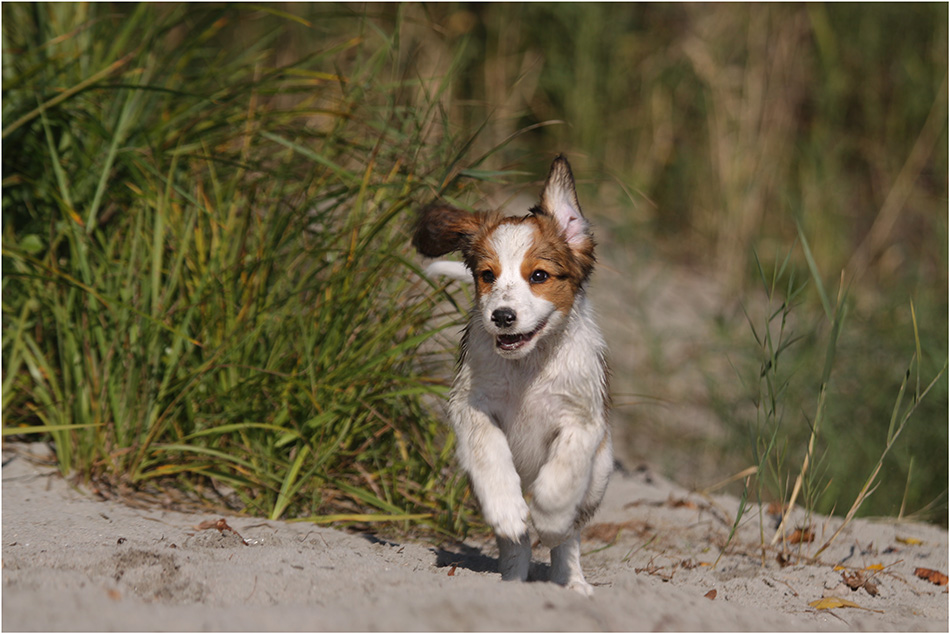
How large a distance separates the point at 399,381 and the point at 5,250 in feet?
6.38

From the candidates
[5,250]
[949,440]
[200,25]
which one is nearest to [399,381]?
[5,250]

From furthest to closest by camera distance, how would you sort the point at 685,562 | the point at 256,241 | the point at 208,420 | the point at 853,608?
the point at 256,241
the point at 208,420
the point at 685,562
the point at 853,608

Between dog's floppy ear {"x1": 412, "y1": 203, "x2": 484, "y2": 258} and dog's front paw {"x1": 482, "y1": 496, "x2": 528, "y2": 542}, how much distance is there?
1079 millimetres

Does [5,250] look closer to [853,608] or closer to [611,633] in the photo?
[611,633]

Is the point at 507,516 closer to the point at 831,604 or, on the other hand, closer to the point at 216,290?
the point at 831,604

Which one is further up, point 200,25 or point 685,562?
point 200,25

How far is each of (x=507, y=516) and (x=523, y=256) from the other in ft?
2.97

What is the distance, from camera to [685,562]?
411 centimetres

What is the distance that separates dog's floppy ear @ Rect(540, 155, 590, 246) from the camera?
3.68 m

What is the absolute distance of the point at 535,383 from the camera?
3.57m

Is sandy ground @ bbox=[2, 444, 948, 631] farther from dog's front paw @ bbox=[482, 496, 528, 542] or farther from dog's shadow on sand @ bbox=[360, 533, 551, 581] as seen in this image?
dog's front paw @ bbox=[482, 496, 528, 542]

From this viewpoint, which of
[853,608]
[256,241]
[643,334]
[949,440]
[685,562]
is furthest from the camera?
[643,334]

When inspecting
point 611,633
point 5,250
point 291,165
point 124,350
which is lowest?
point 611,633

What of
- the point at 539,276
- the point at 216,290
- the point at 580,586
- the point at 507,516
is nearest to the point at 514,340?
the point at 539,276
